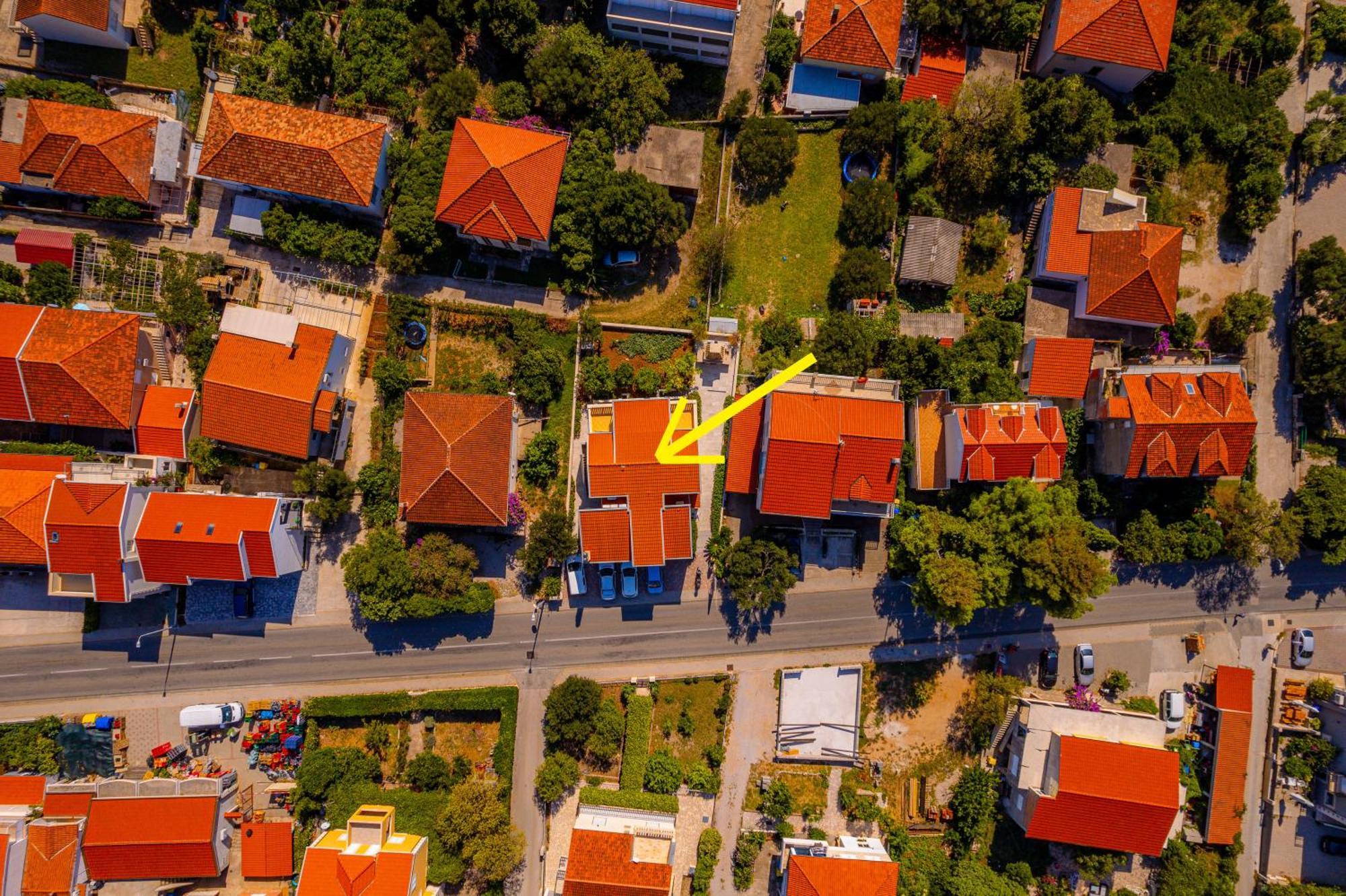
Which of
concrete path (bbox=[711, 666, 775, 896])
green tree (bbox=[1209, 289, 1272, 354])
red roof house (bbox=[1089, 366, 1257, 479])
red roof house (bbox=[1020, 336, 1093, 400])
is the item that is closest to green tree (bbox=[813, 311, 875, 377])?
red roof house (bbox=[1020, 336, 1093, 400])

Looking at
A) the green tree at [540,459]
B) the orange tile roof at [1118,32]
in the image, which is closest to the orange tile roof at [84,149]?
the green tree at [540,459]

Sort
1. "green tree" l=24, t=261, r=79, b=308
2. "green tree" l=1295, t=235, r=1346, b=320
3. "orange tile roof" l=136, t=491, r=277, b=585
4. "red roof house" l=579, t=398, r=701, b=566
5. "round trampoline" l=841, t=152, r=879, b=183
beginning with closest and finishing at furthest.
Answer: "orange tile roof" l=136, t=491, r=277, b=585, "red roof house" l=579, t=398, r=701, b=566, "green tree" l=24, t=261, r=79, b=308, "green tree" l=1295, t=235, r=1346, b=320, "round trampoline" l=841, t=152, r=879, b=183

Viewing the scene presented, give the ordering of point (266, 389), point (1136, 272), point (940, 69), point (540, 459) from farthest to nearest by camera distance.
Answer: point (940, 69) → point (540, 459) → point (1136, 272) → point (266, 389)

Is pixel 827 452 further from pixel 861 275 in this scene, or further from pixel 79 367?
pixel 79 367

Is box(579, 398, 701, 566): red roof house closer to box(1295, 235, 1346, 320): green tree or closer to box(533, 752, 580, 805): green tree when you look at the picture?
box(533, 752, 580, 805): green tree

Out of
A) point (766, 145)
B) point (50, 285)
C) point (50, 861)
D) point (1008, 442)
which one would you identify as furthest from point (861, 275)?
point (50, 861)

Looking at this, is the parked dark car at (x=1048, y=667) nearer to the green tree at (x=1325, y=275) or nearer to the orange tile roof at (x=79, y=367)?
the green tree at (x=1325, y=275)

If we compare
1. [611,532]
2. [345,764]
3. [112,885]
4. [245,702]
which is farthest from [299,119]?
[112,885]
